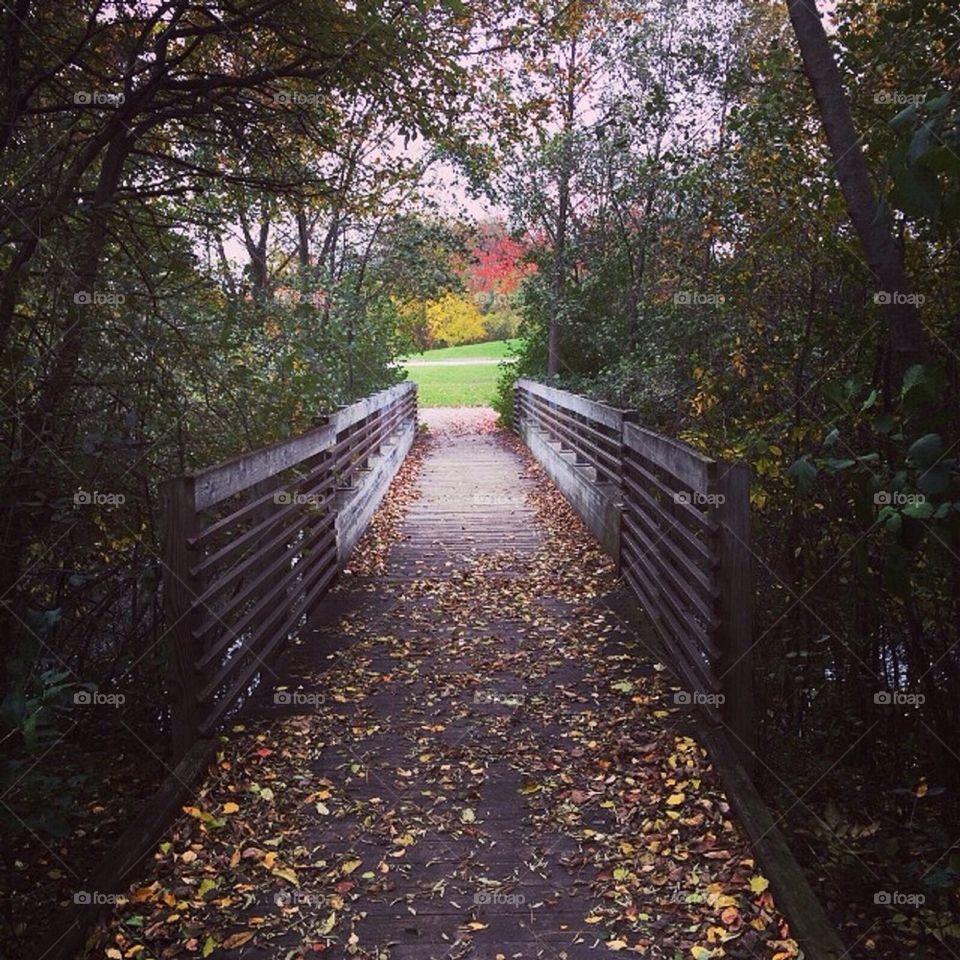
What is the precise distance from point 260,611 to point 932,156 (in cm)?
378

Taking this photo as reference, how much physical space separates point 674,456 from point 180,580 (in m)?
2.65

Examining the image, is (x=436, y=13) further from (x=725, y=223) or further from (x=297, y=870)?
(x=297, y=870)

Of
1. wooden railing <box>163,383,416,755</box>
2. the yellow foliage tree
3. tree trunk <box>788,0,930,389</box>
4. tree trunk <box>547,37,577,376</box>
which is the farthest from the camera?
the yellow foliage tree

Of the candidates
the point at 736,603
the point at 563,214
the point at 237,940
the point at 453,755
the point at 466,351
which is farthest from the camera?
the point at 466,351

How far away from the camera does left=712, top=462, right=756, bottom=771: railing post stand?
153 inches

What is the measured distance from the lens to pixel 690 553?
5156 mm

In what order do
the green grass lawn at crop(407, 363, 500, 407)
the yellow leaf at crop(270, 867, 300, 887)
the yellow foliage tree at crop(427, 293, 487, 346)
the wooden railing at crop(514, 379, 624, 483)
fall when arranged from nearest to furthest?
the yellow leaf at crop(270, 867, 300, 887) → the wooden railing at crop(514, 379, 624, 483) → the green grass lawn at crop(407, 363, 500, 407) → the yellow foliage tree at crop(427, 293, 487, 346)

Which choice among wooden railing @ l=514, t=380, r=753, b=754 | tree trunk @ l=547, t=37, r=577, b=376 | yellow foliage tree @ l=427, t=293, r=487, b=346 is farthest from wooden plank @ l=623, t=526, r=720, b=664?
yellow foliage tree @ l=427, t=293, r=487, b=346

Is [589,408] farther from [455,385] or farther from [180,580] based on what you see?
[455,385]

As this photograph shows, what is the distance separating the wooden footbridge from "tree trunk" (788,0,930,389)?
88 centimetres

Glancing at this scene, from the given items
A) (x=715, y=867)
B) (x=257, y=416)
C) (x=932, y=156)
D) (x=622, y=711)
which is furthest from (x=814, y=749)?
(x=257, y=416)

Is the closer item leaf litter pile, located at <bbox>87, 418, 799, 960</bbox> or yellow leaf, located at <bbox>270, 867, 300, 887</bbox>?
leaf litter pile, located at <bbox>87, 418, 799, 960</bbox>

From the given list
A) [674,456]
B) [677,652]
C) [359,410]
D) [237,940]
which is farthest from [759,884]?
[359,410]

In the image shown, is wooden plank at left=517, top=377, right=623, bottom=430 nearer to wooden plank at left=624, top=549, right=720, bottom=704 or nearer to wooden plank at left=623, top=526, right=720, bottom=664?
wooden plank at left=623, top=526, right=720, bottom=664
